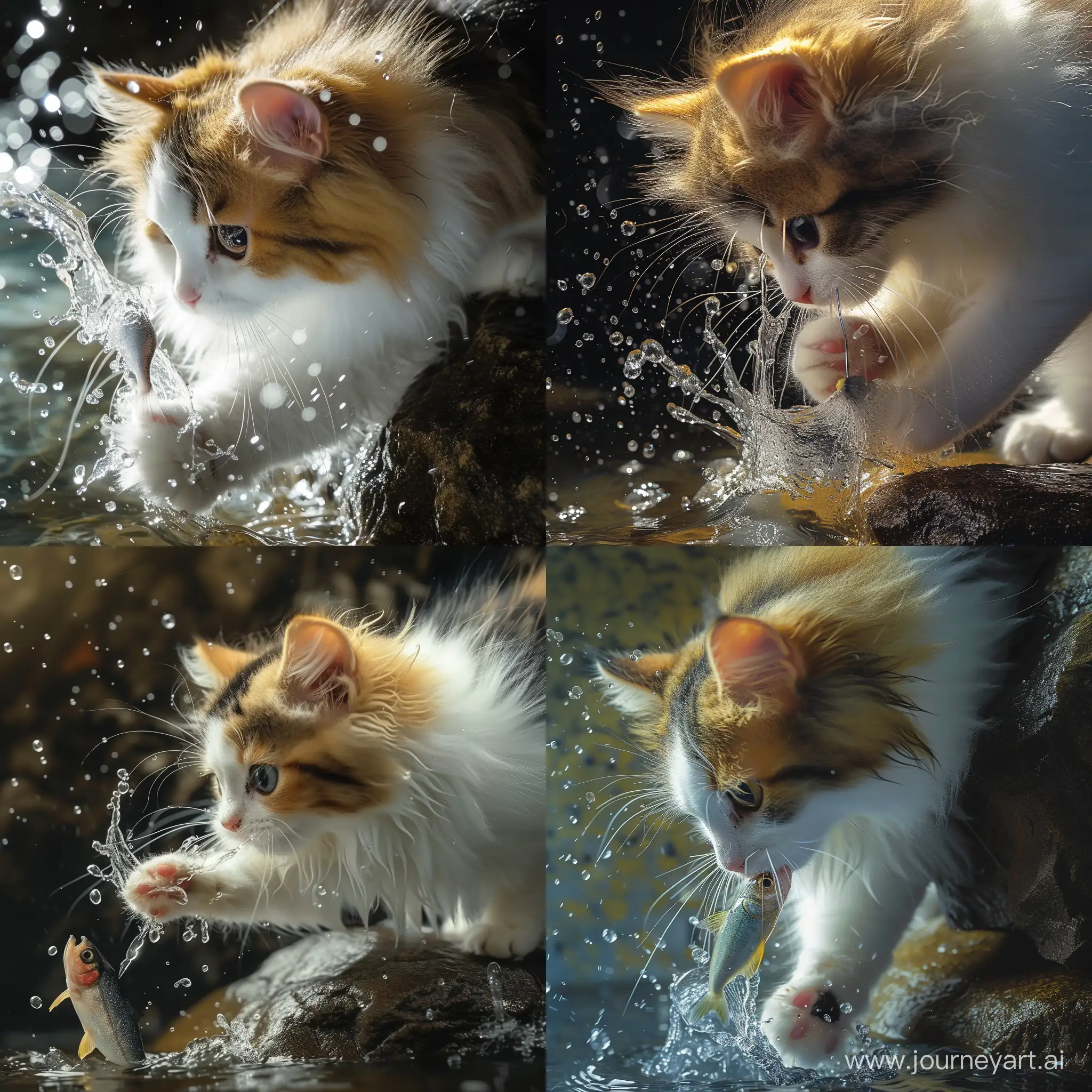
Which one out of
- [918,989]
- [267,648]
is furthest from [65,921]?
[918,989]

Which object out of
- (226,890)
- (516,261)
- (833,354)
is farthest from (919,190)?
(226,890)

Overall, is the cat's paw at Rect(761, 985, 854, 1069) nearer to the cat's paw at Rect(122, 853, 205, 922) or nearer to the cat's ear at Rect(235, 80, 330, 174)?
the cat's paw at Rect(122, 853, 205, 922)

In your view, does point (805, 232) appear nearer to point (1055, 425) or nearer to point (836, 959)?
point (1055, 425)

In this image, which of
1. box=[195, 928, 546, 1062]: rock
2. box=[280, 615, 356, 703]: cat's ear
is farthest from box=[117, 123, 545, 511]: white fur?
box=[195, 928, 546, 1062]: rock

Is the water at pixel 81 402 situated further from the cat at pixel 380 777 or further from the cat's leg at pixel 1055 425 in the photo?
the cat's leg at pixel 1055 425

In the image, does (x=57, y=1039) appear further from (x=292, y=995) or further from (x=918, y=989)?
(x=918, y=989)

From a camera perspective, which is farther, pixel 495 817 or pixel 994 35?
pixel 495 817
